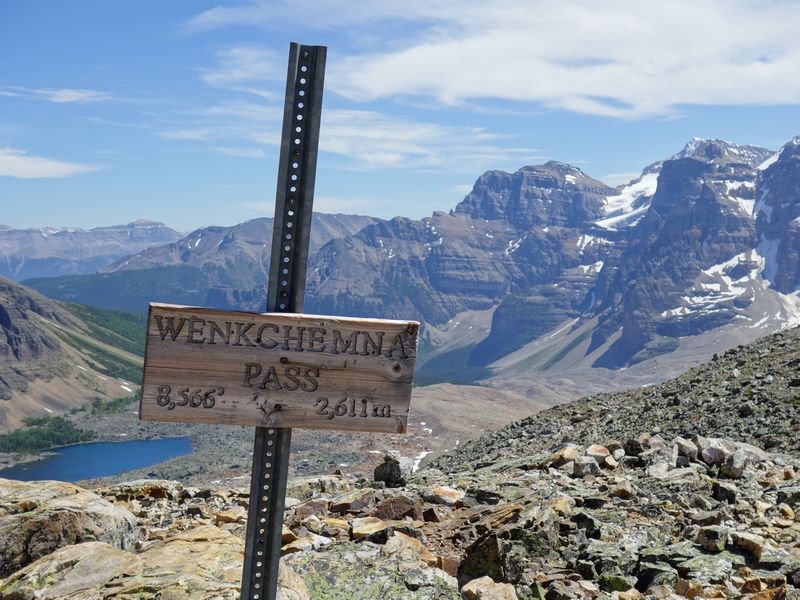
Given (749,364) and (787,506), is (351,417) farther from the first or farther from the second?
(749,364)

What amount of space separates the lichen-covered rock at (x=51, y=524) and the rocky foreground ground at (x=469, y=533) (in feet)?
0.07

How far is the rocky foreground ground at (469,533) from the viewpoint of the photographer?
394 inches

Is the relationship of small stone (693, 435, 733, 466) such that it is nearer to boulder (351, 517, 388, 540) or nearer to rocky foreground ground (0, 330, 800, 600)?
→ rocky foreground ground (0, 330, 800, 600)

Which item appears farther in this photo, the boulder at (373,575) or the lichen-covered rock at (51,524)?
the lichen-covered rock at (51,524)

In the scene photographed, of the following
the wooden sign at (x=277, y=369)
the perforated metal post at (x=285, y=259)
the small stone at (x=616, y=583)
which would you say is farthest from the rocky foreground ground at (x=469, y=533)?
the wooden sign at (x=277, y=369)

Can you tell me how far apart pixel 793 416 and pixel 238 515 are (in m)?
18.8

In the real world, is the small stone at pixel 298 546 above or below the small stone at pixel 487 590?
below

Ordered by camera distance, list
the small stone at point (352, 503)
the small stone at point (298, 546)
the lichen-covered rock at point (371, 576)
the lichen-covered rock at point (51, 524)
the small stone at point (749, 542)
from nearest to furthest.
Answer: the lichen-covered rock at point (371, 576)
the lichen-covered rock at point (51, 524)
the small stone at point (298, 546)
the small stone at point (749, 542)
the small stone at point (352, 503)

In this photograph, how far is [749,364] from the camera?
3588 centimetres

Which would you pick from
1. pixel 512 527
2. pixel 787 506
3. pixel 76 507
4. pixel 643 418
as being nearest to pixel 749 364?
pixel 643 418

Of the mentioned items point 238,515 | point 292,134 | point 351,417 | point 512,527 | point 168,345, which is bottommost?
point 238,515

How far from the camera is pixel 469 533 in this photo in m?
13.2

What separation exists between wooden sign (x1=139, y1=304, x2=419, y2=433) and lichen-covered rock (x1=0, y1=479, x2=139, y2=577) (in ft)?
20.1

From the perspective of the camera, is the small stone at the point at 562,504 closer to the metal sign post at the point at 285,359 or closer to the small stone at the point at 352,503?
the small stone at the point at 352,503
